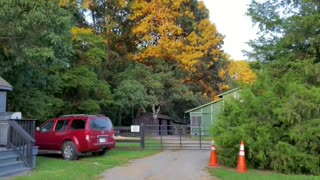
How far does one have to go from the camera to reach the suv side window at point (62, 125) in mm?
A: 17250

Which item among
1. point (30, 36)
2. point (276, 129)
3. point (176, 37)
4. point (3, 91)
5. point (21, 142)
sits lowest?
point (21, 142)

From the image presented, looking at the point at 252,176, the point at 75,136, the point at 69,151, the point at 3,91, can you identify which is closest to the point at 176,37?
the point at 75,136

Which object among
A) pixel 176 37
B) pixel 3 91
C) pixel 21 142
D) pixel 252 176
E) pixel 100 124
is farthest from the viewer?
pixel 176 37

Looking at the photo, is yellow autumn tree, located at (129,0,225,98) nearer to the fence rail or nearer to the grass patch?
the fence rail

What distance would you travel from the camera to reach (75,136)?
54.9 feet

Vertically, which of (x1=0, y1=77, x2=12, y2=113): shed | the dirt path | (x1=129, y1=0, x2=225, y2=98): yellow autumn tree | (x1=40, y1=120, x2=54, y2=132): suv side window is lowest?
the dirt path

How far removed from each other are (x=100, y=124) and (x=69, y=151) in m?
1.72

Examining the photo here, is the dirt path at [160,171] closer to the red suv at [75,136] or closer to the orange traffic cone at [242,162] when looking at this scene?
the orange traffic cone at [242,162]

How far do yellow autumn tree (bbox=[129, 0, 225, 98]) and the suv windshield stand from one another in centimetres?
2243

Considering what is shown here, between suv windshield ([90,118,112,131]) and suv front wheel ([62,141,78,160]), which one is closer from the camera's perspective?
suv front wheel ([62,141,78,160])

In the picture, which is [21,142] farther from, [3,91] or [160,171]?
[160,171]

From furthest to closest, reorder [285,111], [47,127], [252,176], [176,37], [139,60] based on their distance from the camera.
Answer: [176,37], [139,60], [47,127], [285,111], [252,176]

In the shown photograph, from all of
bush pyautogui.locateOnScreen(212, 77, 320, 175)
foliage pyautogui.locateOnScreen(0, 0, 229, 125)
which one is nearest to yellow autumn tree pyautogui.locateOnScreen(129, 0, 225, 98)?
foliage pyautogui.locateOnScreen(0, 0, 229, 125)

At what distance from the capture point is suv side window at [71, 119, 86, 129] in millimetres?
16766
